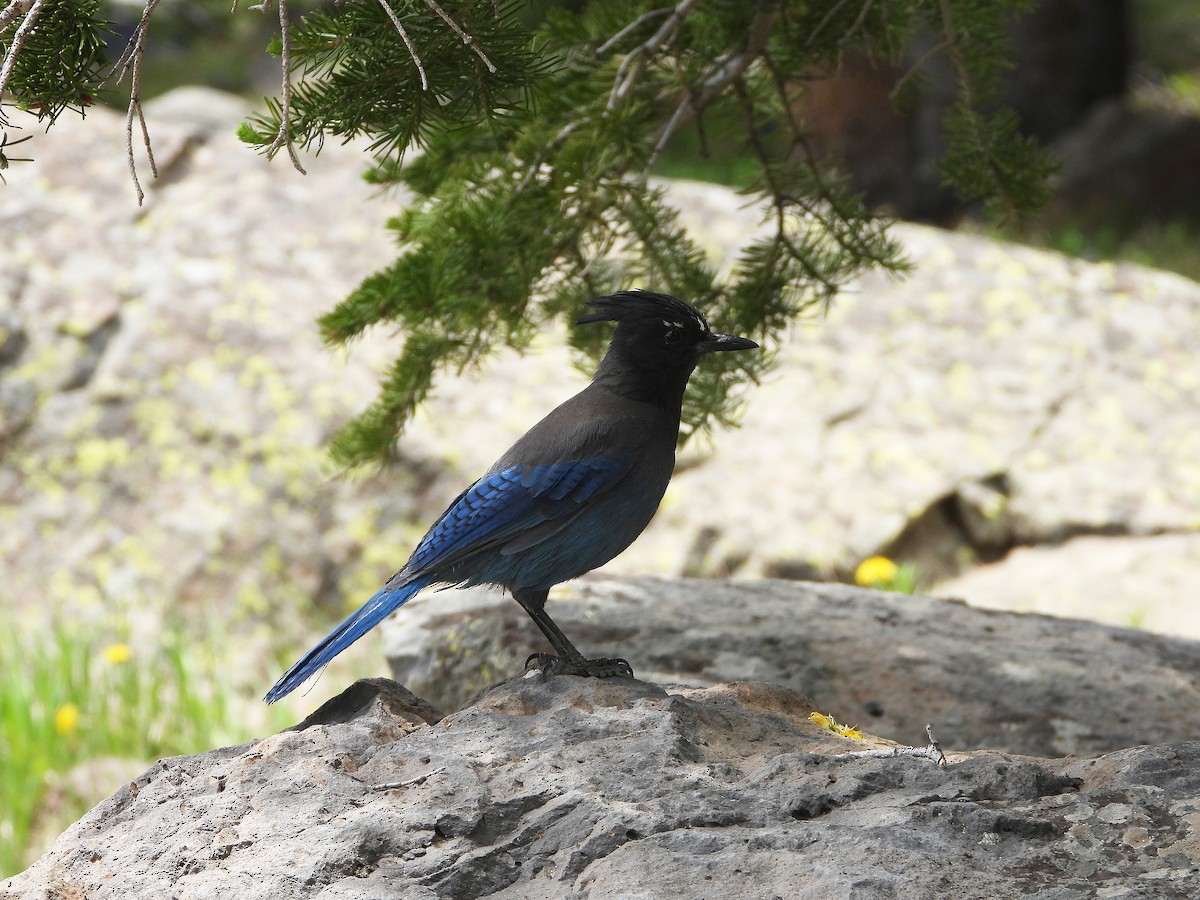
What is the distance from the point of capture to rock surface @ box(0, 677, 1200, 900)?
1.91 metres

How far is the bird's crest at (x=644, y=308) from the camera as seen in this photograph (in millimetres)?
3035

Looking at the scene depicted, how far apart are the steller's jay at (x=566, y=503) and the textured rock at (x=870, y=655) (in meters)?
0.60

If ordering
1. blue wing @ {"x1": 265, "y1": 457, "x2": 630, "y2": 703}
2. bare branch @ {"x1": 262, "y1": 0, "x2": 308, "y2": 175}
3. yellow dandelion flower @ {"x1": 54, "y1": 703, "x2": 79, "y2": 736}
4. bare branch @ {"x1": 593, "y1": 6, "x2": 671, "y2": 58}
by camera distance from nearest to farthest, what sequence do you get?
1. bare branch @ {"x1": 262, "y1": 0, "x2": 308, "y2": 175}
2. blue wing @ {"x1": 265, "y1": 457, "x2": 630, "y2": 703}
3. bare branch @ {"x1": 593, "y1": 6, "x2": 671, "y2": 58}
4. yellow dandelion flower @ {"x1": 54, "y1": 703, "x2": 79, "y2": 736}

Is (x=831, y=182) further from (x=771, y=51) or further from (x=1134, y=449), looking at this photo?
(x=1134, y=449)

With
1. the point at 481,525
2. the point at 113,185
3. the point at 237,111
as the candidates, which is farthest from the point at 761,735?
the point at 237,111

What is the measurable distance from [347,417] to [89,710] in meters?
1.51

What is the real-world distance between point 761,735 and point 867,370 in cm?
371

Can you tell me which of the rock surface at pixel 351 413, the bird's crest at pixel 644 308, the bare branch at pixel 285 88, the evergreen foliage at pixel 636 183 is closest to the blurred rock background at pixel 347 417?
the rock surface at pixel 351 413

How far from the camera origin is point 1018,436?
583cm

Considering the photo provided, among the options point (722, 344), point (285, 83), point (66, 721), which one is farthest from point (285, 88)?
point (66, 721)

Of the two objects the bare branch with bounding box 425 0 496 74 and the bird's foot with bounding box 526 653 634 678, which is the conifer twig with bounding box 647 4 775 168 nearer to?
the bare branch with bounding box 425 0 496 74

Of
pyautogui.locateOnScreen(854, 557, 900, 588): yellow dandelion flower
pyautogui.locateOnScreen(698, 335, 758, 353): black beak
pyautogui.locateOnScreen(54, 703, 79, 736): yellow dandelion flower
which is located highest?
pyautogui.locateOnScreen(698, 335, 758, 353): black beak

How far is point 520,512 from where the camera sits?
2943 mm

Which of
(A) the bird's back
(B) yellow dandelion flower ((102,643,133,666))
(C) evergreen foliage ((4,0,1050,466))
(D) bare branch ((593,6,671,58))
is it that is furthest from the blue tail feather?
(B) yellow dandelion flower ((102,643,133,666))
